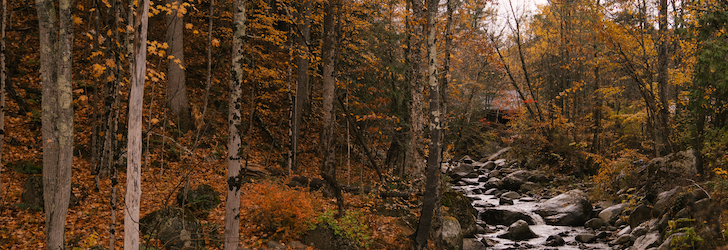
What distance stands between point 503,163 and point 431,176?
19.3 m

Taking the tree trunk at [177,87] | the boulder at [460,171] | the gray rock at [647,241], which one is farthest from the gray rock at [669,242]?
the boulder at [460,171]

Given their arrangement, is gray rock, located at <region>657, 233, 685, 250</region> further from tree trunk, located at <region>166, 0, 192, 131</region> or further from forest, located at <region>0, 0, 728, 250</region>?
tree trunk, located at <region>166, 0, 192, 131</region>

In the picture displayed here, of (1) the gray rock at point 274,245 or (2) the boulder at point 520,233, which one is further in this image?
(2) the boulder at point 520,233

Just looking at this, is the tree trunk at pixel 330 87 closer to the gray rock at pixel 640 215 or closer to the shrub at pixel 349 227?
the shrub at pixel 349 227

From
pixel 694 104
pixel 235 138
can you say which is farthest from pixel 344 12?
pixel 694 104

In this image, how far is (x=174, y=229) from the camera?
294 inches

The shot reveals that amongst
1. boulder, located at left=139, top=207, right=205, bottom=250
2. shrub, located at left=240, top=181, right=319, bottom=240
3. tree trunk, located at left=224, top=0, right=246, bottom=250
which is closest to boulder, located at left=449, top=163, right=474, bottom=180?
shrub, located at left=240, top=181, right=319, bottom=240

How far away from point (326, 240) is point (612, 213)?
10.7m

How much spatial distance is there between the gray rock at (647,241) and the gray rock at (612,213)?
342cm

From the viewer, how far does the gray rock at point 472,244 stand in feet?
37.3

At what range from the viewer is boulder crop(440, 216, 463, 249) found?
10.7 m

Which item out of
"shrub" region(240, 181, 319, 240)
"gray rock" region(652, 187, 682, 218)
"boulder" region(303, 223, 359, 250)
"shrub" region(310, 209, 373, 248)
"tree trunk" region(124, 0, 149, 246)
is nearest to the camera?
"tree trunk" region(124, 0, 149, 246)

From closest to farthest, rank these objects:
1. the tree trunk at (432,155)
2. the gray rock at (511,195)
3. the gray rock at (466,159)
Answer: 1. the tree trunk at (432,155)
2. the gray rock at (511,195)
3. the gray rock at (466,159)

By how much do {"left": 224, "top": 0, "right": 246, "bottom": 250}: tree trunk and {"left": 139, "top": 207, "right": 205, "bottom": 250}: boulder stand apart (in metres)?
0.78
